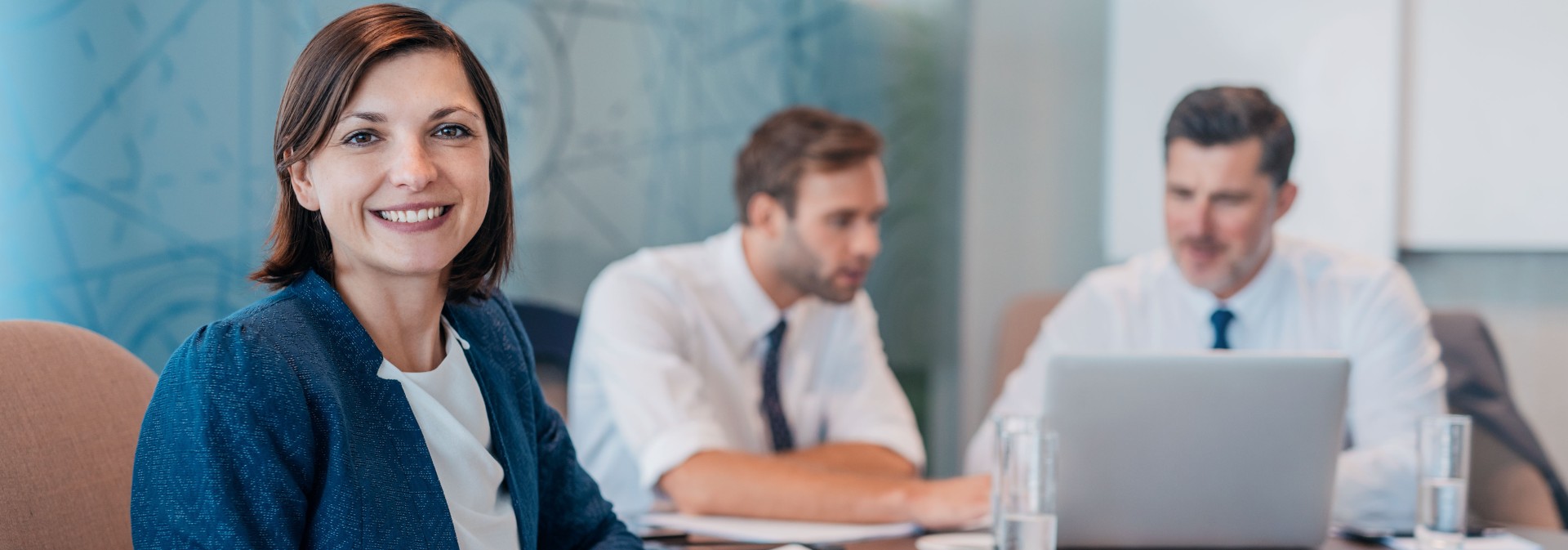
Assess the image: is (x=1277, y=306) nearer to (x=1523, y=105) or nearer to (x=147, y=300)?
(x=1523, y=105)

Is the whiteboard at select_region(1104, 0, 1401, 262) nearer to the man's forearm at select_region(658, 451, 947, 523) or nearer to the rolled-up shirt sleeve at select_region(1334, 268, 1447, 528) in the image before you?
the rolled-up shirt sleeve at select_region(1334, 268, 1447, 528)

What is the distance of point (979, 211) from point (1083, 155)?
0.36 meters

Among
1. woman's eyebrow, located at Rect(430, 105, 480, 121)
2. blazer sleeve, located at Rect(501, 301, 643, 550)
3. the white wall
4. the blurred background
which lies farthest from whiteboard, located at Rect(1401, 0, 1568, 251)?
woman's eyebrow, located at Rect(430, 105, 480, 121)

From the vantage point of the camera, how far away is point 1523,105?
3.03 meters

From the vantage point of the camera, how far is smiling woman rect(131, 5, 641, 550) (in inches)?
35.9

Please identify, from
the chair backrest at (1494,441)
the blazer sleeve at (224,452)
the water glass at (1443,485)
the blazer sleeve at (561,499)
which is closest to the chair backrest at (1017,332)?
the chair backrest at (1494,441)

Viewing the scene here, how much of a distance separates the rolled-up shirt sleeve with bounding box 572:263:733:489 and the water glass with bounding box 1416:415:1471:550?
3.26 ft

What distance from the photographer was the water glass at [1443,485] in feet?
5.05

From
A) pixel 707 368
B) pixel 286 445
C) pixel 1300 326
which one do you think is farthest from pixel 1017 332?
pixel 286 445

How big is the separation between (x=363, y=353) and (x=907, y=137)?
3013 millimetres

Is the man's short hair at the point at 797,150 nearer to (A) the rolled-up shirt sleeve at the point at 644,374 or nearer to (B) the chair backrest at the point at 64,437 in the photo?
(A) the rolled-up shirt sleeve at the point at 644,374

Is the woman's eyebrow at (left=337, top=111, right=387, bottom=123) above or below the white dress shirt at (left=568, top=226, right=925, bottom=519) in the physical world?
above

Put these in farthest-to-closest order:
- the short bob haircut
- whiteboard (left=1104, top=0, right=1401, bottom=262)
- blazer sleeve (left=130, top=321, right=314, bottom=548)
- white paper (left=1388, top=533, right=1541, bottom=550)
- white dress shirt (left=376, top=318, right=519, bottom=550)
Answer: whiteboard (left=1104, top=0, right=1401, bottom=262) < white paper (left=1388, top=533, right=1541, bottom=550) < white dress shirt (left=376, top=318, right=519, bottom=550) < the short bob haircut < blazer sleeve (left=130, top=321, right=314, bottom=548)

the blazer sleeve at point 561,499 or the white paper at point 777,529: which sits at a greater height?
the blazer sleeve at point 561,499
